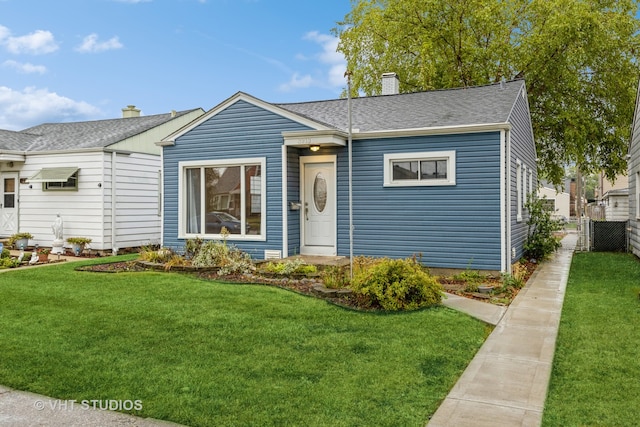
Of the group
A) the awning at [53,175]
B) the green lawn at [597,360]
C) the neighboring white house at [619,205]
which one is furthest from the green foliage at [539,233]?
the awning at [53,175]

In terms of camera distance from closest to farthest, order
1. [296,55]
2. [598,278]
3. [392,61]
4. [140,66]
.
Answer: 1. [598,278]
2. [140,66]
3. [296,55]
4. [392,61]

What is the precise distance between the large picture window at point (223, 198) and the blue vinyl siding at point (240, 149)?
0.59 ft

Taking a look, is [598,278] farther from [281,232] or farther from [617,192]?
[617,192]

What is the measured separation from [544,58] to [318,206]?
1367 centimetres

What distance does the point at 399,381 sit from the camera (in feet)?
14.2

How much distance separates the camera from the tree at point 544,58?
19.5 m

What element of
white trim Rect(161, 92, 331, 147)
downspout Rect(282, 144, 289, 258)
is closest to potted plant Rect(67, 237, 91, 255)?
white trim Rect(161, 92, 331, 147)

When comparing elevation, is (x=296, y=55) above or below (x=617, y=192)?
above

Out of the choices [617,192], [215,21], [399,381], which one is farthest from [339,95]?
[399,381]

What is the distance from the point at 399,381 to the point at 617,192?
2061cm

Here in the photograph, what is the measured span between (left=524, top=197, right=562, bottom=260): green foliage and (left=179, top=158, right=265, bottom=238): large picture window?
6833 millimetres

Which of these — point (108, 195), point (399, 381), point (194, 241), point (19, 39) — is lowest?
point (399, 381)

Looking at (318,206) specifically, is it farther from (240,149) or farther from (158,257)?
(158,257)

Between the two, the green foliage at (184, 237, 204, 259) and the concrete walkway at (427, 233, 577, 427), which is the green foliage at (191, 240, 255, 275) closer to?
the green foliage at (184, 237, 204, 259)
